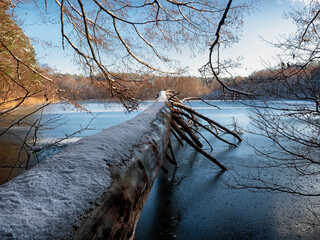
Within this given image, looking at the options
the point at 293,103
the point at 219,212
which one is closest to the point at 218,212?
the point at 219,212

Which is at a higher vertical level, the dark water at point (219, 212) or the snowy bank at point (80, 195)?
the snowy bank at point (80, 195)

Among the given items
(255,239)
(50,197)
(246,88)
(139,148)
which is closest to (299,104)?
(246,88)

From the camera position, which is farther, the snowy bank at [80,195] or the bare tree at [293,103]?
the bare tree at [293,103]

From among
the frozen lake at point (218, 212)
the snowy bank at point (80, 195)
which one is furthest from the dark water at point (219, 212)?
the snowy bank at point (80, 195)

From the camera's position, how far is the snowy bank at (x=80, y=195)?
1.89ft

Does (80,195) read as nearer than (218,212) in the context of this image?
Yes

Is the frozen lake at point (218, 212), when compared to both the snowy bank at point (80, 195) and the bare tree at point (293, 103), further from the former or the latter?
the snowy bank at point (80, 195)

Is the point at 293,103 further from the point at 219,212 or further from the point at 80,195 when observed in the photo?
the point at 80,195

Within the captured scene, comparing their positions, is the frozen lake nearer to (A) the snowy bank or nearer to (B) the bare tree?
(B) the bare tree

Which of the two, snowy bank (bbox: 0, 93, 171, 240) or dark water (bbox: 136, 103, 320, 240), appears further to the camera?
dark water (bbox: 136, 103, 320, 240)

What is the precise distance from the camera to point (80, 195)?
715 millimetres

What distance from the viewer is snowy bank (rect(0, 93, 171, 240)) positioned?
576mm

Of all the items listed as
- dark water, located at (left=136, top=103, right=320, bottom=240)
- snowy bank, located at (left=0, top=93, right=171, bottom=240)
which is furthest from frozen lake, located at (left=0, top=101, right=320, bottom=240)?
snowy bank, located at (left=0, top=93, right=171, bottom=240)

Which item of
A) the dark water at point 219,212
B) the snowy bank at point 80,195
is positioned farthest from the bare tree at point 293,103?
the snowy bank at point 80,195
